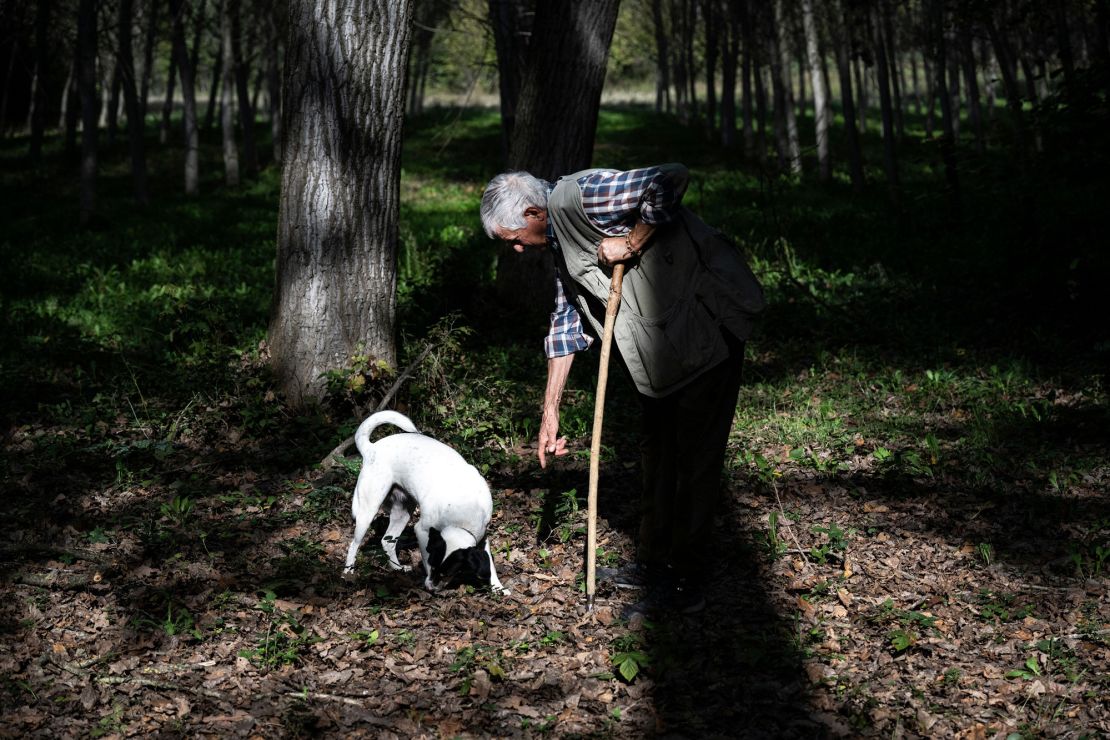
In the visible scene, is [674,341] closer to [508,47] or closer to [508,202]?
[508,202]

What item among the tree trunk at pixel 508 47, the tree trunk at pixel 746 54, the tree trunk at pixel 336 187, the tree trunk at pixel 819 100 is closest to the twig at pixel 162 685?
the tree trunk at pixel 336 187

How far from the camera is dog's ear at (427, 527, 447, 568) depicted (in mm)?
4488

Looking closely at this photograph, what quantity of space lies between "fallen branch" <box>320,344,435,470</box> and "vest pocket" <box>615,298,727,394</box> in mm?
2335

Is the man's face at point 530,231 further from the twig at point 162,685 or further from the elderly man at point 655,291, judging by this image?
the twig at point 162,685

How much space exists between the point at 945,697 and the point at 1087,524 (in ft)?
6.65

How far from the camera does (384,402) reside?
6406 mm

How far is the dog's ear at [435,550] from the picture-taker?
4.49 metres

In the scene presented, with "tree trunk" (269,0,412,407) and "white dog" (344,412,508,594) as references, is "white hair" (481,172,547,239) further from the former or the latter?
"tree trunk" (269,0,412,407)

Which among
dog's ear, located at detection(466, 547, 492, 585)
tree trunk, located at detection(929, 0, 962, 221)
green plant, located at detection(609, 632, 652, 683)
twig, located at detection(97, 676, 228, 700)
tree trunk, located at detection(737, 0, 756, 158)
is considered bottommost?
green plant, located at detection(609, 632, 652, 683)

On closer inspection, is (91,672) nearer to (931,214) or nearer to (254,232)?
(254,232)

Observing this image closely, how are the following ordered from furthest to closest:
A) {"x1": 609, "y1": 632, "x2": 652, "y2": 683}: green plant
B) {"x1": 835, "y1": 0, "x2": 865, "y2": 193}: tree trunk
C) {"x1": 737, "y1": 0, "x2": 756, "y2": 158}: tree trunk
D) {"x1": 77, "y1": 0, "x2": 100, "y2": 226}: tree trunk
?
1. {"x1": 737, "y1": 0, "x2": 756, "y2": 158}: tree trunk
2. {"x1": 835, "y1": 0, "x2": 865, "y2": 193}: tree trunk
3. {"x1": 77, "y1": 0, "x2": 100, "y2": 226}: tree trunk
4. {"x1": 609, "y1": 632, "x2": 652, "y2": 683}: green plant

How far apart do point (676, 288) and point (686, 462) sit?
89cm

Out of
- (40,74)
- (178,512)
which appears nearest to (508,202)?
(178,512)

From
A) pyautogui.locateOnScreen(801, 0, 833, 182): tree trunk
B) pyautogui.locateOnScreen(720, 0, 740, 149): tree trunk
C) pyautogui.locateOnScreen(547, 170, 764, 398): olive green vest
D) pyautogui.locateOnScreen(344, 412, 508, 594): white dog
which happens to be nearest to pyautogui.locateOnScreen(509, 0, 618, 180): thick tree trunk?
pyautogui.locateOnScreen(344, 412, 508, 594): white dog
